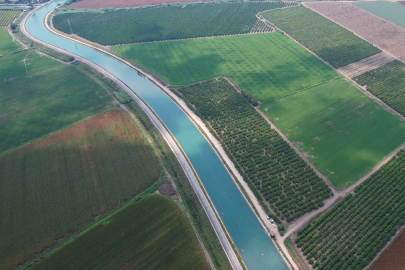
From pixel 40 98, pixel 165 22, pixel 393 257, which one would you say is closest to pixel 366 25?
pixel 165 22

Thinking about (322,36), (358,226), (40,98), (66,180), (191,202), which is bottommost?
(358,226)

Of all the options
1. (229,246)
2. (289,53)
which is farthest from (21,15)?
(229,246)

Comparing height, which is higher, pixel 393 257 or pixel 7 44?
pixel 7 44

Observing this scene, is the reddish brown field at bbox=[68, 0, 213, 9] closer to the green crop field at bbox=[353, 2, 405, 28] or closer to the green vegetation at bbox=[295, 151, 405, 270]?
the green crop field at bbox=[353, 2, 405, 28]

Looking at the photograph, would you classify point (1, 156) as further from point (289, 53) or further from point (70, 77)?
point (289, 53)

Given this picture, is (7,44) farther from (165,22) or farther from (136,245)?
(136,245)

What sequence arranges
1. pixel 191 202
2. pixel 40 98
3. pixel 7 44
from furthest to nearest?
1. pixel 7 44
2. pixel 40 98
3. pixel 191 202
